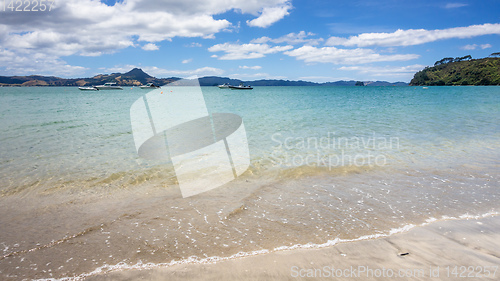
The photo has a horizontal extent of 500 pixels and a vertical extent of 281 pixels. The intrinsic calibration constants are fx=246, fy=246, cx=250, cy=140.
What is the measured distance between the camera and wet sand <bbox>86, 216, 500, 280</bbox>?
3.74 metres

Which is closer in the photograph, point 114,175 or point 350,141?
point 114,175

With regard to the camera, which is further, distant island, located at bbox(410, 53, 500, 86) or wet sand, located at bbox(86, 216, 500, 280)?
distant island, located at bbox(410, 53, 500, 86)

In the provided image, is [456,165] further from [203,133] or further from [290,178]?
[203,133]

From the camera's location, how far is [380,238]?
4.75 m

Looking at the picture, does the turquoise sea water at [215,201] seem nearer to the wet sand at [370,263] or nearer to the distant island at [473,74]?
the wet sand at [370,263]

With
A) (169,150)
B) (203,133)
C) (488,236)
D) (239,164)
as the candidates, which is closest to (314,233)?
(488,236)

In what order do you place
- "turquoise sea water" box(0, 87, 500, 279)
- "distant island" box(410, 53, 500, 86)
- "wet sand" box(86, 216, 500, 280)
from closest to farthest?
"wet sand" box(86, 216, 500, 280)
"turquoise sea water" box(0, 87, 500, 279)
"distant island" box(410, 53, 500, 86)

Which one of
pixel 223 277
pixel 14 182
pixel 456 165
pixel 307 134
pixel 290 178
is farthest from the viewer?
pixel 307 134

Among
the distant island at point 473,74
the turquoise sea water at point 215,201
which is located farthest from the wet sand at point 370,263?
the distant island at point 473,74

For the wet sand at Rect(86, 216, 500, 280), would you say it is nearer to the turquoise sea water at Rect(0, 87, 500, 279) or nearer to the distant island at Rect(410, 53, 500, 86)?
the turquoise sea water at Rect(0, 87, 500, 279)

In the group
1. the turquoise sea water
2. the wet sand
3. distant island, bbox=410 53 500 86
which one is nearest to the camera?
the wet sand

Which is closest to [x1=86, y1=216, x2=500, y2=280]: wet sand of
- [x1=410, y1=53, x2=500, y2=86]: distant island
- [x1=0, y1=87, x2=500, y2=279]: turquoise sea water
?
[x1=0, y1=87, x2=500, y2=279]: turquoise sea water

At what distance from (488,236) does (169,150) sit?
11211 millimetres

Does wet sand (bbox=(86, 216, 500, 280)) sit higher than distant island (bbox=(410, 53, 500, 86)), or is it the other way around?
distant island (bbox=(410, 53, 500, 86))
